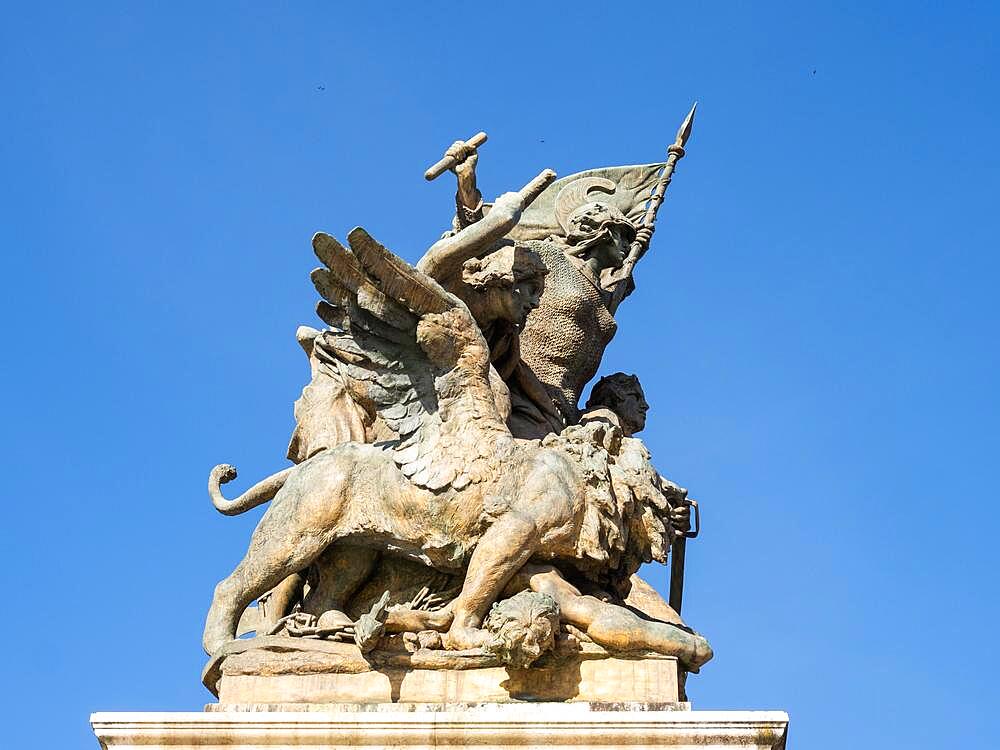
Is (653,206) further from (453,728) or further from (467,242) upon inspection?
(453,728)

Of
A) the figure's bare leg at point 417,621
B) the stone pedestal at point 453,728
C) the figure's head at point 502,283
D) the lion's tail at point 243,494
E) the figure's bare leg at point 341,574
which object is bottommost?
the stone pedestal at point 453,728

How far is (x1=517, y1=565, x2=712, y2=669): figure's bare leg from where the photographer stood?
402 inches

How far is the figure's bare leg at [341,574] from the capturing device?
10984mm

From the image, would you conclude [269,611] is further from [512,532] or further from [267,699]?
[512,532]

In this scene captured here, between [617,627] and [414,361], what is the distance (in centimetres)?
220

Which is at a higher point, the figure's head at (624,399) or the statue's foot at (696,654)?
the figure's head at (624,399)

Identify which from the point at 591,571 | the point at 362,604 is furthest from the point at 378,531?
the point at 591,571

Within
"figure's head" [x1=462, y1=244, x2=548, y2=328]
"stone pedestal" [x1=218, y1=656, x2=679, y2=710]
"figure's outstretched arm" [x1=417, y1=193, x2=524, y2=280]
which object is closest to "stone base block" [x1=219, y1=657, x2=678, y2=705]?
"stone pedestal" [x1=218, y1=656, x2=679, y2=710]

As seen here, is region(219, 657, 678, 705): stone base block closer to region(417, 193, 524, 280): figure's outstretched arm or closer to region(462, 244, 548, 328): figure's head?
region(462, 244, 548, 328): figure's head

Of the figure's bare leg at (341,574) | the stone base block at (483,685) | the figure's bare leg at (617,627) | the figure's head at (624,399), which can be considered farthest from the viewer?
the figure's head at (624,399)

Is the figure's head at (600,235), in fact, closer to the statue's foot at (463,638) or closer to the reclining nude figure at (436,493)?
the reclining nude figure at (436,493)

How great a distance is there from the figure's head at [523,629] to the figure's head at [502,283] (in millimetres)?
2245

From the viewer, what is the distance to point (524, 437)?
11867 millimetres

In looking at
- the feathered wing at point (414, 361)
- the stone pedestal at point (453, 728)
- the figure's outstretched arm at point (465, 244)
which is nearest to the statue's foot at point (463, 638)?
the stone pedestal at point (453, 728)
